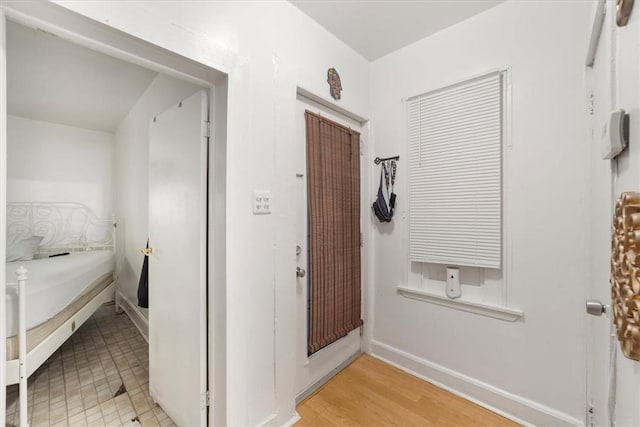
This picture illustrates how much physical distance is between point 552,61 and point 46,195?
17.4 feet

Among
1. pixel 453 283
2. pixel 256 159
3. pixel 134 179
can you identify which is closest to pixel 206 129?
pixel 256 159

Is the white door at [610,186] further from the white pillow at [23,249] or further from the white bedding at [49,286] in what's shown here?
the white pillow at [23,249]

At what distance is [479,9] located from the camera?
180 centimetres

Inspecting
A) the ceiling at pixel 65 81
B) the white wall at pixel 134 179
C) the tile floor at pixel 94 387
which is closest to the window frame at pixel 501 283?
the tile floor at pixel 94 387

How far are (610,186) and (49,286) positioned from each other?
3.09 m

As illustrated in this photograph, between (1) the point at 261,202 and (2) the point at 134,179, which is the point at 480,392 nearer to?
(1) the point at 261,202

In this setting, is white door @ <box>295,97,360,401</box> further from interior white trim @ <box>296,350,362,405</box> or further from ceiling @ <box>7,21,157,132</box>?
ceiling @ <box>7,21,157,132</box>

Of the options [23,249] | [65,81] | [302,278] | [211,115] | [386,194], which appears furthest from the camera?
[23,249]

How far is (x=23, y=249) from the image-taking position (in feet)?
9.93

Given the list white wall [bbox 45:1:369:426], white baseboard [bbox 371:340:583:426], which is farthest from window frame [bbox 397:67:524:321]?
white wall [bbox 45:1:369:426]

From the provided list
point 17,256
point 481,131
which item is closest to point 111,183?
point 17,256

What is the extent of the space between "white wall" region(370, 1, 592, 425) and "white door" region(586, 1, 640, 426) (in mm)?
91

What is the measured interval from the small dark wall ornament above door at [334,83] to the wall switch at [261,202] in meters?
1.01

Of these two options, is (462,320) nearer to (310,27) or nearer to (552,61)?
(552,61)
